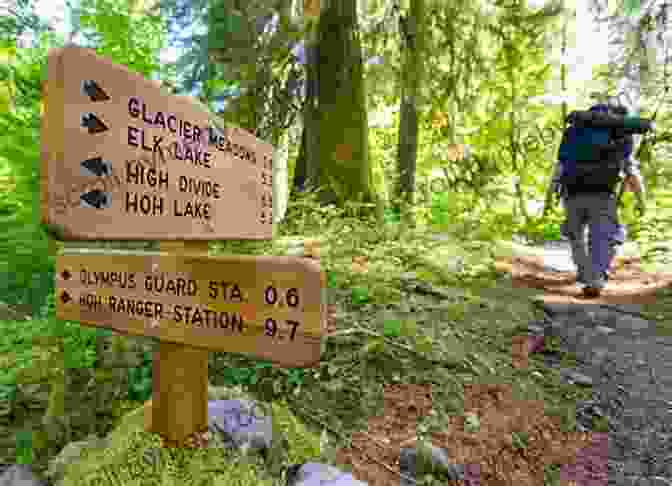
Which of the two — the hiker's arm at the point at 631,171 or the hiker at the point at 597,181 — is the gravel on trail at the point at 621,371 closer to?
the hiker at the point at 597,181

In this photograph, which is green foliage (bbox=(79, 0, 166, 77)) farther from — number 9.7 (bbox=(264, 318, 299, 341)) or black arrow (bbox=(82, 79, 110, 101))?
number 9.7 (bbox=(264, 318, 299, 341))

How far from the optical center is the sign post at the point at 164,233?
1.14 meters

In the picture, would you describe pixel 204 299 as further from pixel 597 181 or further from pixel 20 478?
pixel 597 181

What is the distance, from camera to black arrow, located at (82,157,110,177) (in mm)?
1168

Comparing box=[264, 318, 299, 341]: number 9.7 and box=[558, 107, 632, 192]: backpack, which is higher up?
box=[558, 107, 632, 192]: backpack

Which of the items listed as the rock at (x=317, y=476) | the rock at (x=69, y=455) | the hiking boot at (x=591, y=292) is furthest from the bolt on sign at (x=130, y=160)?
the hiking boot at (x=591, y=292)

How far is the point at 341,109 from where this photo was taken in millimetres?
5836

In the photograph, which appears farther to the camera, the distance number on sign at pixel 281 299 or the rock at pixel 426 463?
the rock at pixel 426 463

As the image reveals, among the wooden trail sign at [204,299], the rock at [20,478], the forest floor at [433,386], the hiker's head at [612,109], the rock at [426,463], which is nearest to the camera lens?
the wooden trail sign at [204,299]

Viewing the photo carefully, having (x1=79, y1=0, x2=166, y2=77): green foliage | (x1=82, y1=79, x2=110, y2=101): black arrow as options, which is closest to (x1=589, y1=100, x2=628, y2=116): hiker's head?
(x1=79, y1=0, x2=166, y2=77): green foliage

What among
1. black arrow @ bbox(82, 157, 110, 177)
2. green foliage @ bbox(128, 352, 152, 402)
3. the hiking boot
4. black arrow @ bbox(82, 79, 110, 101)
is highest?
black arrow @ bbox(82, 79, 110, 101)

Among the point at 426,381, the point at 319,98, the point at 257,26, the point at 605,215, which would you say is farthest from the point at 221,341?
the point at 605,215

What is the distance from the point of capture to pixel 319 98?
587cm

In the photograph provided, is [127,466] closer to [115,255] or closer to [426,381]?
[115,255]
